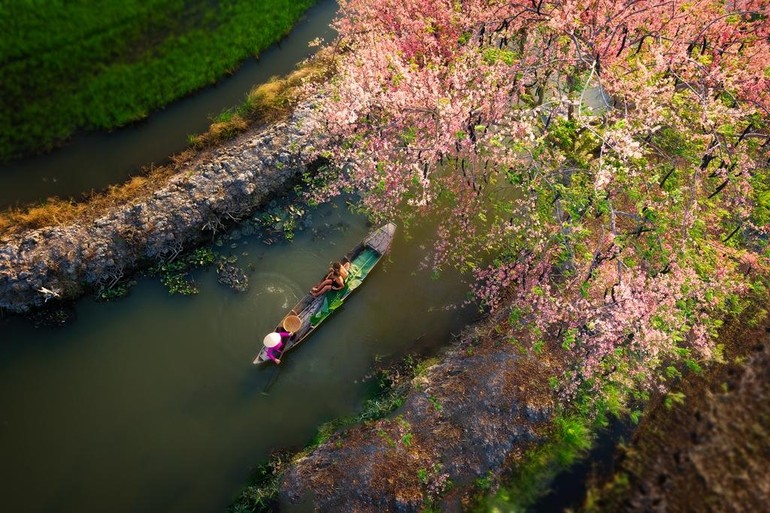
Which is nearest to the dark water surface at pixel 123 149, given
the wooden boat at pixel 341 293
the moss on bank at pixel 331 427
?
the wooden boat at pixel 341 293

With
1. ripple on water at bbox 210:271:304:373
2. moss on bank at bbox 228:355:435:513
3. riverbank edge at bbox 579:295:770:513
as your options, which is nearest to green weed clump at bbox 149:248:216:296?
ripple on water at bbox 210:271:304:373

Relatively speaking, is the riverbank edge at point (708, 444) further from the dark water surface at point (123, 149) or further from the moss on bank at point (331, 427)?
A: the dark water surface at point (123, 149)

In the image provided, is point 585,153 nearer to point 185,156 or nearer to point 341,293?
point 341,293

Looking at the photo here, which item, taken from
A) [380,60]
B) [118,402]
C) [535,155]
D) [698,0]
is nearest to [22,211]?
[118,402]

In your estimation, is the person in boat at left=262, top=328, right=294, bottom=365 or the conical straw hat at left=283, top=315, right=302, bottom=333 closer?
the person in boat at left=262, top=328, right=294, bottom=365

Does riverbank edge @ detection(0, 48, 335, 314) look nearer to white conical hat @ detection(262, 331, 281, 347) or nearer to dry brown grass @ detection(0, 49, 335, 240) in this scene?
dry brown grass @ detection(0, 49, 335, 240)

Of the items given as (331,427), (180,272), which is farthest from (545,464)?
(180,272)

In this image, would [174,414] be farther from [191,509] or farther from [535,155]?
[535,155]
